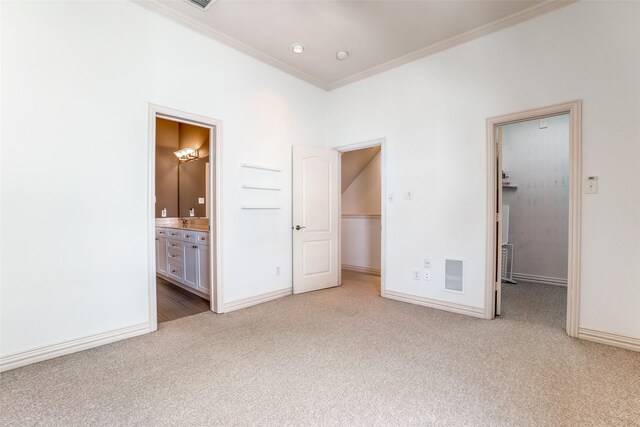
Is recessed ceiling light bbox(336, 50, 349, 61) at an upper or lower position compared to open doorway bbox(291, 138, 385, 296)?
upper

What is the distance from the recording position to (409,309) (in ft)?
11.3

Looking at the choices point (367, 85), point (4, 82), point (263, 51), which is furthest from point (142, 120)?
point (367, 85)

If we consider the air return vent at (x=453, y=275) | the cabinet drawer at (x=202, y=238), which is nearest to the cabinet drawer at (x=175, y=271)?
the cabinet drawer at (x=202, y=238)

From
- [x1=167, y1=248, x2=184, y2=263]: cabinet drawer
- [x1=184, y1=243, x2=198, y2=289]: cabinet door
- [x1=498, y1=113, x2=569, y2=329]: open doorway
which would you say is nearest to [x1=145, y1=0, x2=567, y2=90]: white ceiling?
[x1=498, y1=113, x2=569, y2=329]: open doorway

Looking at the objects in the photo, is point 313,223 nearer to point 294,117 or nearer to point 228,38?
point 294,117

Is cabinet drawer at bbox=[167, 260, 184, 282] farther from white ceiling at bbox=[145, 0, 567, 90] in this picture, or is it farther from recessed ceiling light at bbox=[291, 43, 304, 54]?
recessed ceiling light at bbox=[291, 43, 304, 54]

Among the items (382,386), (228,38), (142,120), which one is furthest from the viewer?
(228,38)

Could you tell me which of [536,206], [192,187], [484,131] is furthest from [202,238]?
[536,206]

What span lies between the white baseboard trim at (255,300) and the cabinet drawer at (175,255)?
1398 mm

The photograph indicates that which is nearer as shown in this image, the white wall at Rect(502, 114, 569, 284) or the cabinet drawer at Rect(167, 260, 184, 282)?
the cabinet drawer at Rect(167, 260, 184, 282)

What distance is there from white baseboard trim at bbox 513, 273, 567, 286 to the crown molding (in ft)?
14.4

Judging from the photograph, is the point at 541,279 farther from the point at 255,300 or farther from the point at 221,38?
the point at 221,38

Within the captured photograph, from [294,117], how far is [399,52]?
1547 millimetres

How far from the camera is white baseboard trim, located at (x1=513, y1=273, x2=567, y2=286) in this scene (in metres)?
4.49
